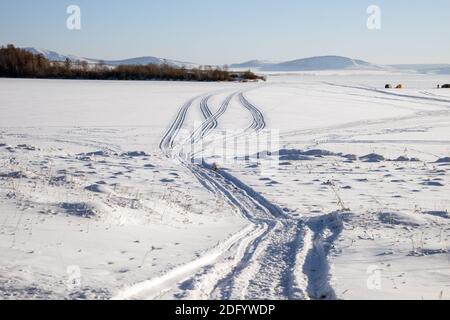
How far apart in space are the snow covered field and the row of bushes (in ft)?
182

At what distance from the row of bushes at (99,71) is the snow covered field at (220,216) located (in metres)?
55.4

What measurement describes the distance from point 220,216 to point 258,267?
3.46 meters

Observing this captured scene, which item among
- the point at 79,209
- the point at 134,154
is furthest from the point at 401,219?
the point at 134,154

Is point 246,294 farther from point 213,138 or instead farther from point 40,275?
point 213,138

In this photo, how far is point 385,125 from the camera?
27.0 m

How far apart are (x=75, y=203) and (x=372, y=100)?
125 feet

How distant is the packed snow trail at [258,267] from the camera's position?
220 inches

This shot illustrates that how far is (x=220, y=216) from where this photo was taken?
995cm

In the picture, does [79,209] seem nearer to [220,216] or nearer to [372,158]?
[220,216]
